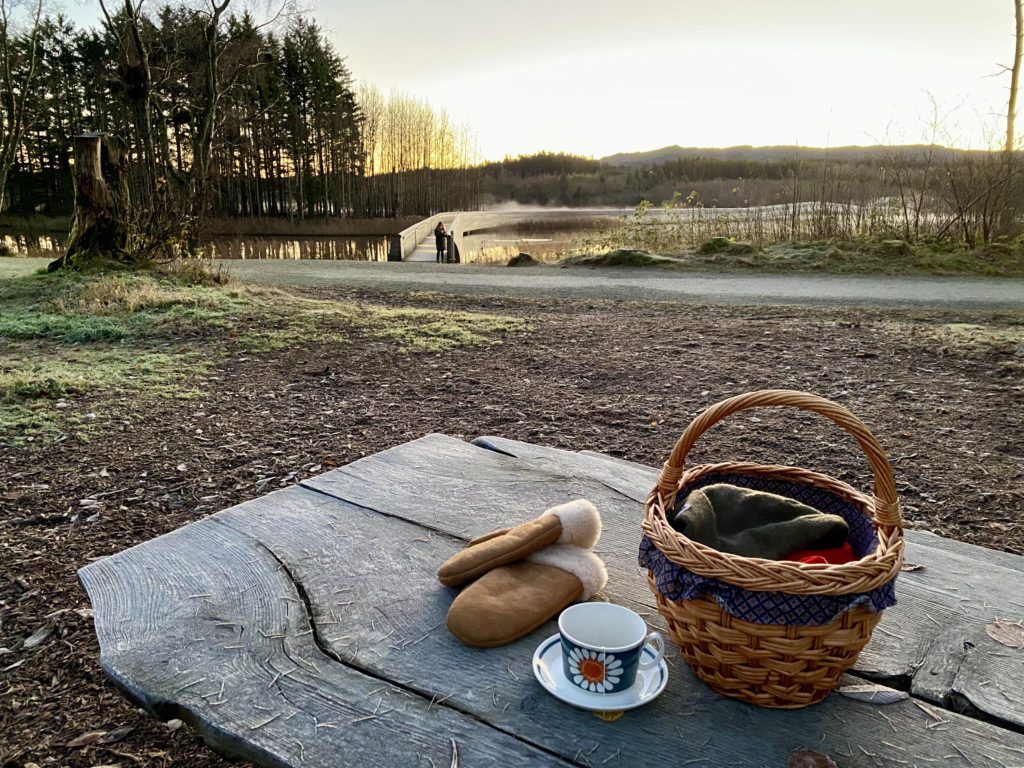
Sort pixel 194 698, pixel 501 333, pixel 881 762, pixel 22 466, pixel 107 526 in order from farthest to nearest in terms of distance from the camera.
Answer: pixel 501 333
pixel 22 466
pixel 107 526
pixel 194 698
pixel 881 762

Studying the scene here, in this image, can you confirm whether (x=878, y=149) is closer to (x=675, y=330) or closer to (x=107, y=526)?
(x=675, y=330)

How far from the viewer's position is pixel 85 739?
1.67m

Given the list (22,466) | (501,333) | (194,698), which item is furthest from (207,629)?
(501,333)

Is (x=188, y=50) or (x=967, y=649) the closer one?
(x=967, y=649)

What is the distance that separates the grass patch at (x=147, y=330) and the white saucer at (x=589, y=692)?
3.71 m

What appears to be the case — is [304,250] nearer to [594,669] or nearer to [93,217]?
[93,217]

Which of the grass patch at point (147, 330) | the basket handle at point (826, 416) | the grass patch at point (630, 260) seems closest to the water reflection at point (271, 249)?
the grass patch at point (630, 260)

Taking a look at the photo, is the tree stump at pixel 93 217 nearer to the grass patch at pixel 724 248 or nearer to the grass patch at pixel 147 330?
the grass patch at pixel 147 330

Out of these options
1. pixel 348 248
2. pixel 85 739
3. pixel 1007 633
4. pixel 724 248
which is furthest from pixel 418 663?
pixel 348 248

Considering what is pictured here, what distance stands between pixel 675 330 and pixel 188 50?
2650 cm

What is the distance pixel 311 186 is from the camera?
3750 cm

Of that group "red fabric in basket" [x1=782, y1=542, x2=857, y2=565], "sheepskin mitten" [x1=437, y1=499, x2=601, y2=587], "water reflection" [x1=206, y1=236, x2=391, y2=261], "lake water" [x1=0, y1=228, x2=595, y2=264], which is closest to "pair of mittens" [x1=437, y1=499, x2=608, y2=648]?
"sheepskin mitten" [x1=437, y1=499, x2=601, y2=587]

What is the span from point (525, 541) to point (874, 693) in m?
0.60

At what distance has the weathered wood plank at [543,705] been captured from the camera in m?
0.92
